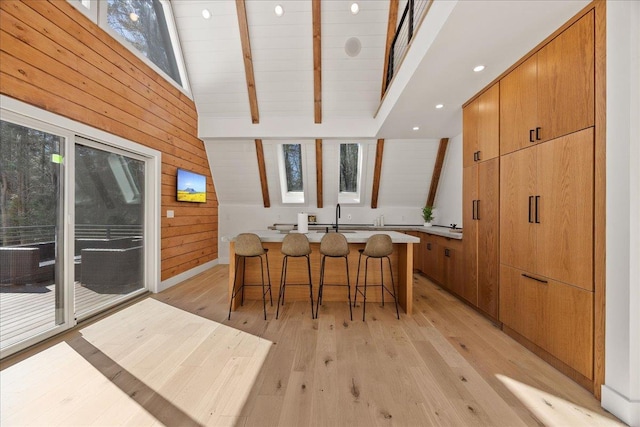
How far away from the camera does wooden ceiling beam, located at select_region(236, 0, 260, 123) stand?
3.83 metres

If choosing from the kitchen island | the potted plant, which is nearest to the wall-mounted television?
the kitchen island

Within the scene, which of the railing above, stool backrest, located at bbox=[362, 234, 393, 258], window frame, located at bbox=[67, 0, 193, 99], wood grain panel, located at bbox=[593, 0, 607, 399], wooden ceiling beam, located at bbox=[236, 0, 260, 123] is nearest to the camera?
wood grain panel, located at bbox=[593, 0, 607, 399]

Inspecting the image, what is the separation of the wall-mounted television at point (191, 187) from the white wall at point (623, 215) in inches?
198

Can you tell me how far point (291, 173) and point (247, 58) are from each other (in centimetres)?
253

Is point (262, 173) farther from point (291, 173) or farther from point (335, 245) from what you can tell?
point (335, 245)

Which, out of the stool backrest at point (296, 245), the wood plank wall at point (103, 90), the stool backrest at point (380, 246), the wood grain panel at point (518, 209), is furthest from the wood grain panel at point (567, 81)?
the wood plank wall at point (103, 90)

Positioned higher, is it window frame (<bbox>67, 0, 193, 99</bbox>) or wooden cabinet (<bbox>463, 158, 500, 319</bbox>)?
window frame (<bbox>67, 0, 193, 99</bbox>)

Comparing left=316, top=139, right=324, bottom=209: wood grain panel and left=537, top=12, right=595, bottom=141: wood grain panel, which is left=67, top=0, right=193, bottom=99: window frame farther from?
left=537, top=12, right=595, bottom=141: wood grain panel

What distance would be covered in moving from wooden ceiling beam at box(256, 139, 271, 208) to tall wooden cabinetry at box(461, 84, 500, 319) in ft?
11.9

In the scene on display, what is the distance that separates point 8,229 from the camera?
2227 mm

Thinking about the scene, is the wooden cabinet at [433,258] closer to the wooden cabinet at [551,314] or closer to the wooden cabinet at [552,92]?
the wooden cabinet at [551,314]

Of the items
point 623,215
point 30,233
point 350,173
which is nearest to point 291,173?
point 350,173

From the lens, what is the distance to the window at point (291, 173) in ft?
19.2

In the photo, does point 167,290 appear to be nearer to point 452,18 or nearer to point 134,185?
point 134,185
